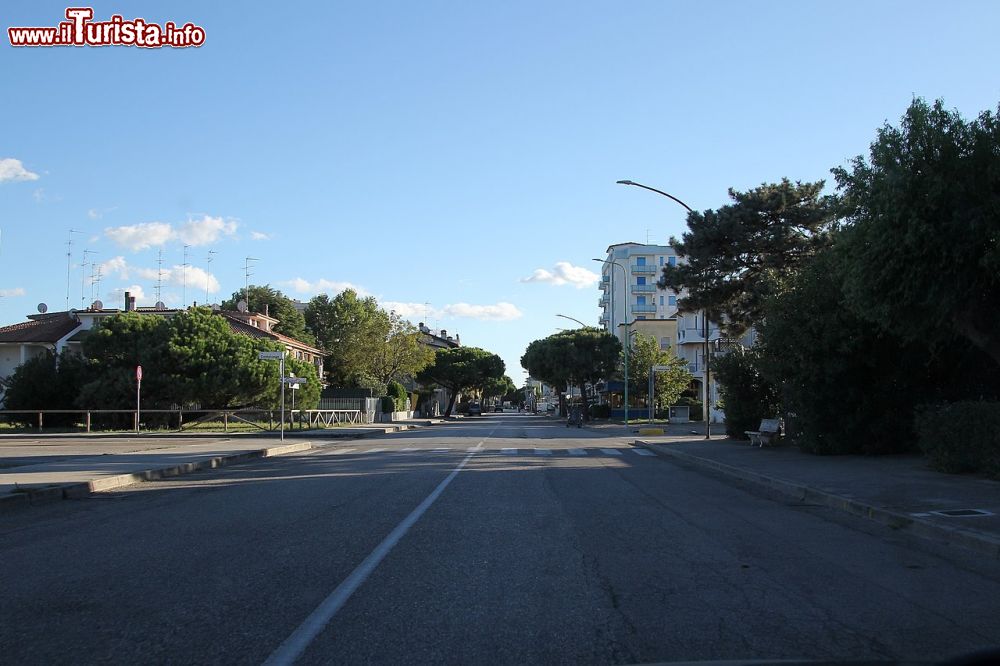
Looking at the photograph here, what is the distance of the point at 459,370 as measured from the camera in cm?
8919

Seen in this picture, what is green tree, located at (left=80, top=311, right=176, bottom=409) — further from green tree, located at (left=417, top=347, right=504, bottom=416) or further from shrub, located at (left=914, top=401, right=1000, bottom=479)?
green tree, located at (left=417, top=347, right=504, bottom=416)

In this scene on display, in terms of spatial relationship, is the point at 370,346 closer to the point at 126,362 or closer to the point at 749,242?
the point at 126,362

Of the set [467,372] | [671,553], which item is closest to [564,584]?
[671,553]

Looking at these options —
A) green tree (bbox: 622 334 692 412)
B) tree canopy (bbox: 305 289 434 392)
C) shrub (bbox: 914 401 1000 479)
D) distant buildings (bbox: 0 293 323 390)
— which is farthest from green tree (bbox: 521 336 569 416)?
shrub (bbox: 914 401 1000 479)

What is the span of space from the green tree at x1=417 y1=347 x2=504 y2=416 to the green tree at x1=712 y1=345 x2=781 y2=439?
204ft

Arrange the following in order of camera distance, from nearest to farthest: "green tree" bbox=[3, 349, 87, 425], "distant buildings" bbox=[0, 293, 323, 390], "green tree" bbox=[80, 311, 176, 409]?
"green tree" bbox=[80, 311, 176, 409] → "green tree" bbox=[3, 349, 87, 425] → "distant buildings" bbox=[0, 293, 323, 390]

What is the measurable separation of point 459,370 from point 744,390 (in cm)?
6346

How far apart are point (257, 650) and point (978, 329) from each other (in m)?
13.9

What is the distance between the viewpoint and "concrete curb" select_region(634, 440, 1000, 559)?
342 inches

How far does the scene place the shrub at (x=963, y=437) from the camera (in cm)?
1380

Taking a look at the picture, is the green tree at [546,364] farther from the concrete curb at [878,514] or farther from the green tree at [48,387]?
the concrete curb at [878,514]

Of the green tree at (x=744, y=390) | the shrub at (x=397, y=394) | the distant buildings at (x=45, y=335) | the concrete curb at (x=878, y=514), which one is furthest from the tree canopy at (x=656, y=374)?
the concrete curb at (x=878, y=514)

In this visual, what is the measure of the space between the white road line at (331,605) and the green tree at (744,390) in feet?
60.1

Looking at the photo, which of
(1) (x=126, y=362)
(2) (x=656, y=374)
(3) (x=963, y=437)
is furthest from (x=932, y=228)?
(2) (x=656, y=374)
